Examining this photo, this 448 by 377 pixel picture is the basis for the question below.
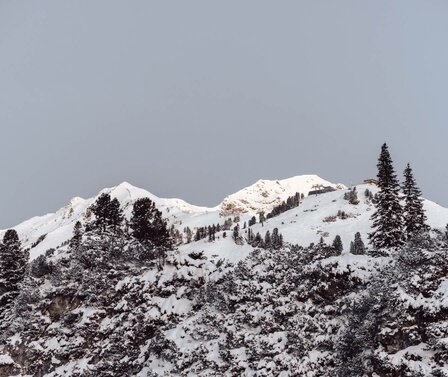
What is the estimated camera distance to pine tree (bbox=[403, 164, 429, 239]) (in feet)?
199

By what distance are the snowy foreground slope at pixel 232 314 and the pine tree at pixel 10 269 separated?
435 centimetres

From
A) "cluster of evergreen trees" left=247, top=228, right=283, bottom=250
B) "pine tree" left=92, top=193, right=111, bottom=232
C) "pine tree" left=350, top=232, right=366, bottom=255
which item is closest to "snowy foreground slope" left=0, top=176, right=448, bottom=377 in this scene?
"pine tree" left=92, top=193, right=111, bottom=232

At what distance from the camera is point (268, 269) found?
172 ft

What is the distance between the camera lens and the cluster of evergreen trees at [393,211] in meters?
58.1

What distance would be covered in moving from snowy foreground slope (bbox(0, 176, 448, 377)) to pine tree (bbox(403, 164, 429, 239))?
12260 mm

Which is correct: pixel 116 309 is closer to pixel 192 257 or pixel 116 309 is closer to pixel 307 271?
pixel 192 257

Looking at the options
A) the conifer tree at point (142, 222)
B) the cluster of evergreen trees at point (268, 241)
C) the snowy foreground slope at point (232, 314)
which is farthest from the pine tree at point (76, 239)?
the cluster of evergreen trees at point (268, 241)

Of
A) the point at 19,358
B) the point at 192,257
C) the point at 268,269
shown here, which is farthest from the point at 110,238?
the point at 268,269

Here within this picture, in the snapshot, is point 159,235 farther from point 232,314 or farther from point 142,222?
point 232,314

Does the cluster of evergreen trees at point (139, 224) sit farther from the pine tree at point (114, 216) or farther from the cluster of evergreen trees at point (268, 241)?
the cluster of evergreen trees at point (268, 241)

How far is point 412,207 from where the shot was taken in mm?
62000

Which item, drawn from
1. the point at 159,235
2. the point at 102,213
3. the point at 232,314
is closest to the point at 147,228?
the point at 159,235

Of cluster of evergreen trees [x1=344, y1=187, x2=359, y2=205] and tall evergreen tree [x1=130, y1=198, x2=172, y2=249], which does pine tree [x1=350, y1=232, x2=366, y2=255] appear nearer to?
tall evergreen tree [x1=130, y1=198, x2=172, y2=249]

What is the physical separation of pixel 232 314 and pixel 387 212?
22531 mm
